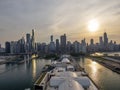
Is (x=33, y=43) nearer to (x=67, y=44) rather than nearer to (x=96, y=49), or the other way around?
(x=67, y=44)

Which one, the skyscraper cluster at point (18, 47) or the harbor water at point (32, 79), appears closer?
the harbor water at point (32, 79)

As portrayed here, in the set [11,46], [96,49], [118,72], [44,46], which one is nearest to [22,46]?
[11,46]

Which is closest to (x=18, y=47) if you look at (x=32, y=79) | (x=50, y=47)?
(x=50, y=47)

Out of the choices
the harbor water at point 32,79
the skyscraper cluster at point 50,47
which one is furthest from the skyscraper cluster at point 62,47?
the harbor water at point 32,79

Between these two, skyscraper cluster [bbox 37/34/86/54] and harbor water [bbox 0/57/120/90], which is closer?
harbor water [bbox 0/57/120/90]

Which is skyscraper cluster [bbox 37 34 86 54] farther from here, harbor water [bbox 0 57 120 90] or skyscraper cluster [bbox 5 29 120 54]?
harbor water [bbox 0 57 120 90]

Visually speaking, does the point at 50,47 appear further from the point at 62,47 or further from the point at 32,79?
the point at 32,79

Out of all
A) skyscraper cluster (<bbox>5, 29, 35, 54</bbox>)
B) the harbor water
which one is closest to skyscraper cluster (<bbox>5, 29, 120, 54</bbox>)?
skyscraper cluster (<bbox>5, 29, 35, 54</bbox>)

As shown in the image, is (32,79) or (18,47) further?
(18,47)

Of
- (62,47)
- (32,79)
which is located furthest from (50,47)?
(32,79)

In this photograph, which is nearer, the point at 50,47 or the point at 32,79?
the point at 32,79

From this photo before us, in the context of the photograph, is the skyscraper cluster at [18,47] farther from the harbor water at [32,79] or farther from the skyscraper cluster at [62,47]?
the harbor water at [32,79]
